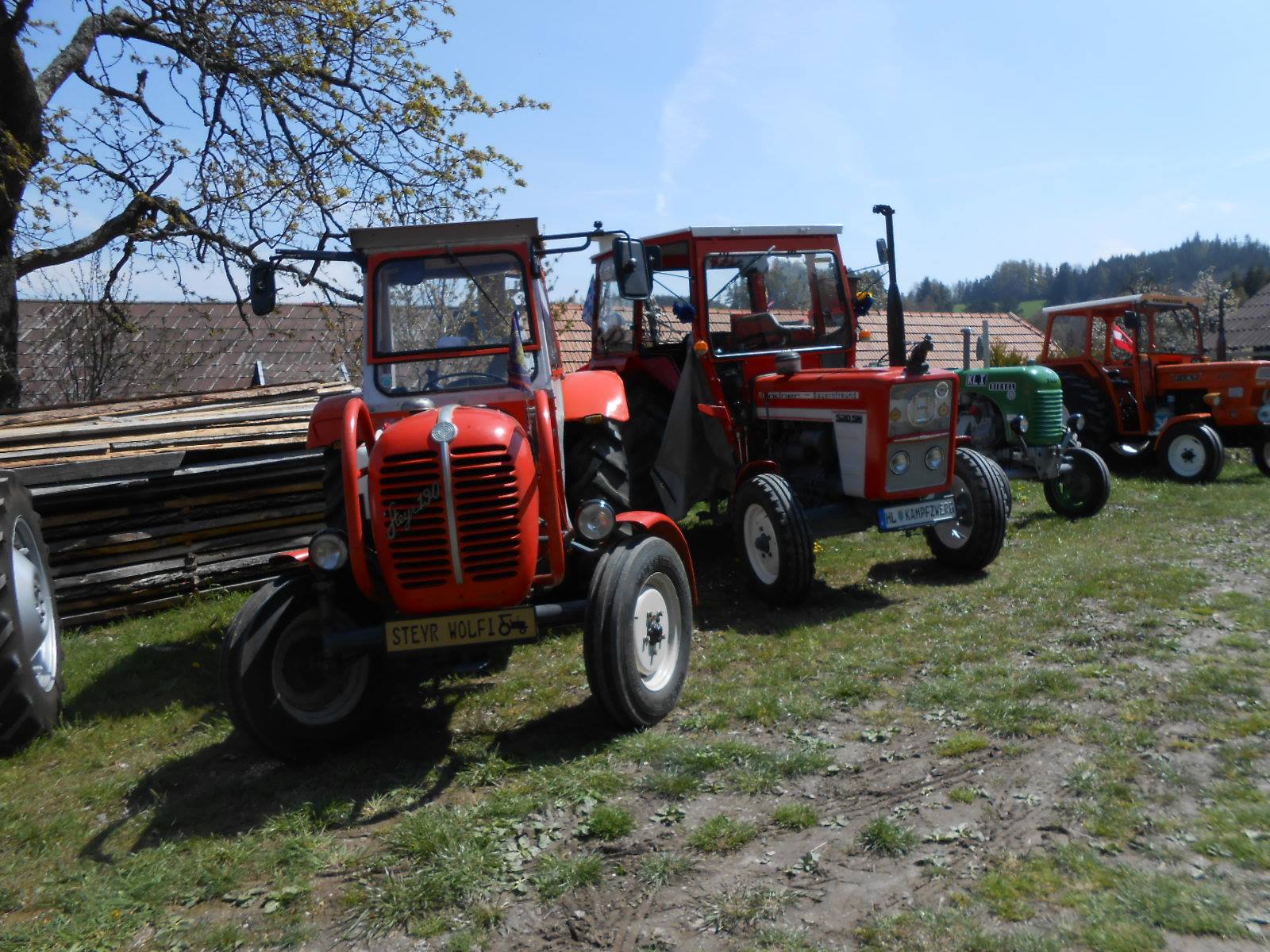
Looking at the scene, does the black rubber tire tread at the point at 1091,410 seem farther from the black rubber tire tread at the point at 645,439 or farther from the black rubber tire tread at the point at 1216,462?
the black rubber tire tread at the point at 645,439

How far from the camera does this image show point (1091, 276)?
2315 inches

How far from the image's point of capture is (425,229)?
17.2 ft

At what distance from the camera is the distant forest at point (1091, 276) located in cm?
5172

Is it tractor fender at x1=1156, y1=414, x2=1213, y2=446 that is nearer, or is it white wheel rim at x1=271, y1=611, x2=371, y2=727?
white wheel rim at x1=271, y1=611, x2=371, y2=727

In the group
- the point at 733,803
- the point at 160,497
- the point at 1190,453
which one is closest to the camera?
the point at 733,803

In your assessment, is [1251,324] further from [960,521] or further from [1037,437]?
[960,521]

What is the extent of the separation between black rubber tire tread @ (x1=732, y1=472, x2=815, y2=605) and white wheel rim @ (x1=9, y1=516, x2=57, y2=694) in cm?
397

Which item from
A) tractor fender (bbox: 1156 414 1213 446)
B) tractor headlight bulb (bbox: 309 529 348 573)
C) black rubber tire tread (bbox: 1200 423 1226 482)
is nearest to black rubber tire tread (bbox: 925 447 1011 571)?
tractor headlight bulb (bbox: 309 529 348 573)

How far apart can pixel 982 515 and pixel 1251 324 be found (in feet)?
67.5

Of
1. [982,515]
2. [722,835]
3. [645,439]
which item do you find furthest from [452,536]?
[982,515]

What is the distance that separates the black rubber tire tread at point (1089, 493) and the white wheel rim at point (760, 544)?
401 cm

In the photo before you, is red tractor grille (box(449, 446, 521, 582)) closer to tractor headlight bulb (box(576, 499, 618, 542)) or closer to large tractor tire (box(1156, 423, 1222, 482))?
tractor headlight bulb (box(576, 499, 618, 542))

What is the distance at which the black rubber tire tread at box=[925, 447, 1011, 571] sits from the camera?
22.9 feet

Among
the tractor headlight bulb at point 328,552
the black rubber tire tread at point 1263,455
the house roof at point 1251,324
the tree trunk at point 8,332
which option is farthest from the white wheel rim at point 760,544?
the house roof at point 1251,324
